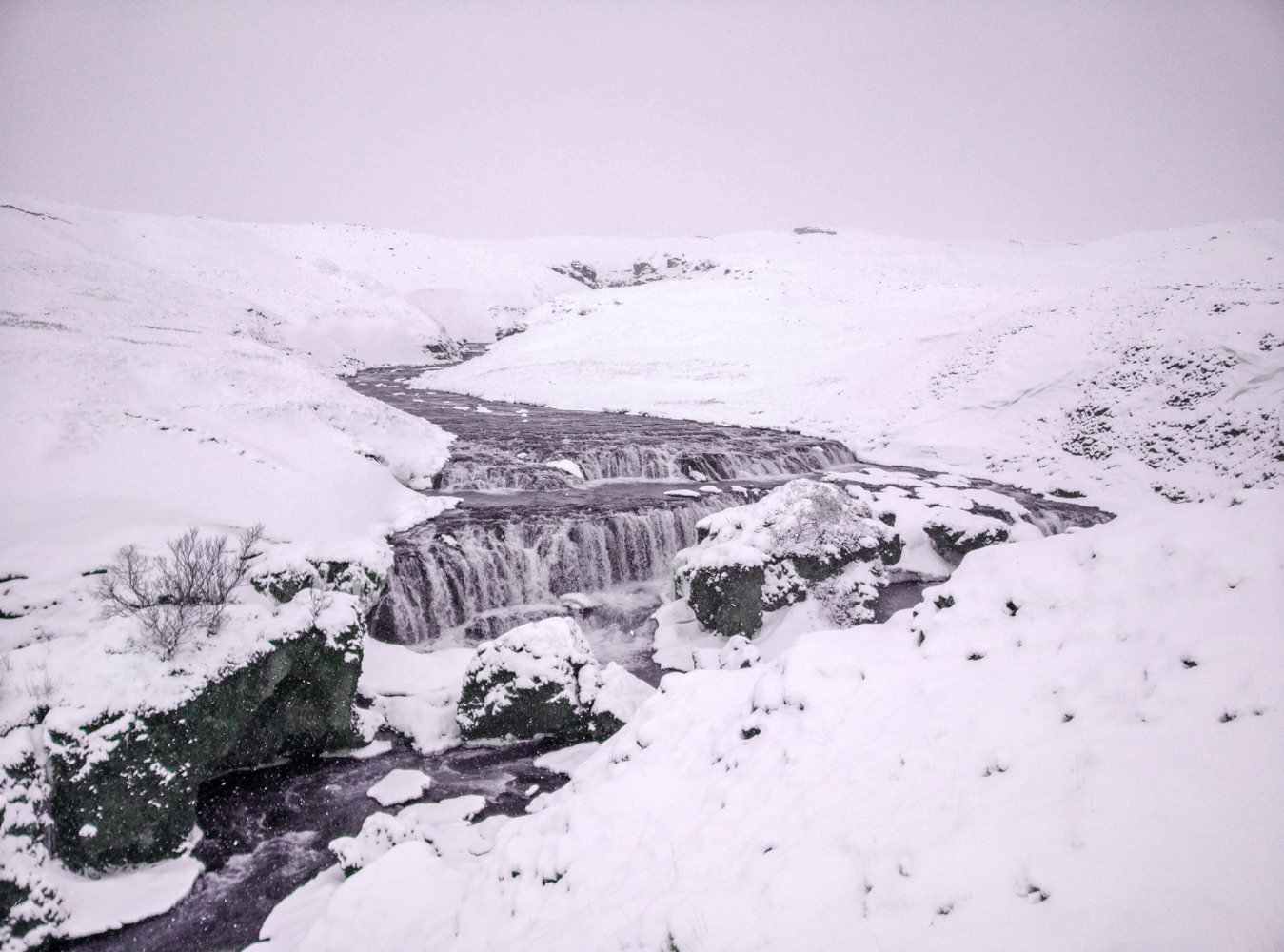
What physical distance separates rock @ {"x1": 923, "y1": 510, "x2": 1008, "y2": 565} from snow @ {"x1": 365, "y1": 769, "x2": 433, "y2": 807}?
13.1 metres

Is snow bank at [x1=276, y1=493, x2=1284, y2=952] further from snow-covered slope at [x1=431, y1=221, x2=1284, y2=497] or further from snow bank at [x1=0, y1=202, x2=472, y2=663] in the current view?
snow-covered slope at [x1=431, y1=221, x2=1284, y2=497]

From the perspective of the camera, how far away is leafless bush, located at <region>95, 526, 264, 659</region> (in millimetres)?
7906

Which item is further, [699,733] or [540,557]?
[540,557]

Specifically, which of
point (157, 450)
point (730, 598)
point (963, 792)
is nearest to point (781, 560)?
point (730, 598)

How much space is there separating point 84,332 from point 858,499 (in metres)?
23.9

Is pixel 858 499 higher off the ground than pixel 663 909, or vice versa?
pixel 858 499

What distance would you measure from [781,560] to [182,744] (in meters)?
10.3

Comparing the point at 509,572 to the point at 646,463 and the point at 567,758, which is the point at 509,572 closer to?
the point at 567,758

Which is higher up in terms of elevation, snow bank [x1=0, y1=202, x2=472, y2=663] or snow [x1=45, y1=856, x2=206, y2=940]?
snow bank [x1=0, y1=202, x2=472, y2=663]

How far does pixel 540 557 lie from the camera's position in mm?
14422

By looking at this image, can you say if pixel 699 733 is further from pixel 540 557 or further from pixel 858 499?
pixel 858 499

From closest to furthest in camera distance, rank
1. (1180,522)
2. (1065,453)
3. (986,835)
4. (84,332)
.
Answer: (986,835)
(1180,522)
(84,332)
(1065,453)

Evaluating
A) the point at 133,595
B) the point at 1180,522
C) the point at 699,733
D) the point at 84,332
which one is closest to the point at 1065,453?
the point at 1180,522

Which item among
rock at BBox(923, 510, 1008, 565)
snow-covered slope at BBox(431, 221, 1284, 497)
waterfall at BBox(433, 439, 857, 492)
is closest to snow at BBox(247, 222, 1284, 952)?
rock at BBox(923, 510, 1008, 565)
